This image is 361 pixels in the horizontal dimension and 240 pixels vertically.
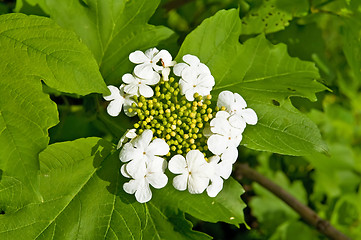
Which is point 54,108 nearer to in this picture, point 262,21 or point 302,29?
point 262,21

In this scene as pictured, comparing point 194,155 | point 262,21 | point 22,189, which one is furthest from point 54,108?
point 262,21

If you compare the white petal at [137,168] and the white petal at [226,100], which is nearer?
the white petal at [137,168]

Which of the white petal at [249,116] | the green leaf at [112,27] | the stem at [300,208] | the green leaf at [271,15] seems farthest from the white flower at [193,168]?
the stem at [300,208]

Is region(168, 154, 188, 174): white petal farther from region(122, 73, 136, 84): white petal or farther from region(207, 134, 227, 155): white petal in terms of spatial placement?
region(122, 73, 136, 84): white petal

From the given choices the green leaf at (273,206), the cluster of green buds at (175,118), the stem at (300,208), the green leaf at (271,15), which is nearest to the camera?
the cluster of green buds at (175,118)

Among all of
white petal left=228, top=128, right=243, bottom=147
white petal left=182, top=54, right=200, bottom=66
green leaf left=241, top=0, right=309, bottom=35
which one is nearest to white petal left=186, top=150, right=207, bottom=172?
white petal left=228, top=128, right=243, bottom=147

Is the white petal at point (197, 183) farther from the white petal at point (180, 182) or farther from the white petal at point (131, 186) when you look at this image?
the white petal at point (131, 186)

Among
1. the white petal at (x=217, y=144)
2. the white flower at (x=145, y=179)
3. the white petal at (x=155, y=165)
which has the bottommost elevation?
the white flower at (x=145, y=179)
